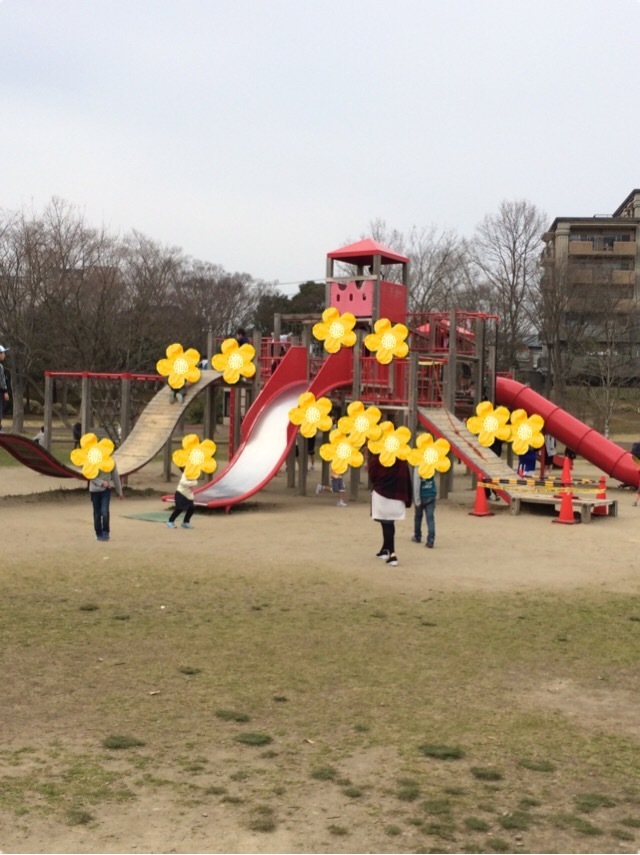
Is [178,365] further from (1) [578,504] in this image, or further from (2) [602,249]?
(2) [602,249]

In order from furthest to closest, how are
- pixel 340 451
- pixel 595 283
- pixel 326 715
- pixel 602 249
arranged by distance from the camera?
pixel 602 249 < pixel 595 283 < pixel 340 451 < pixel 326 715

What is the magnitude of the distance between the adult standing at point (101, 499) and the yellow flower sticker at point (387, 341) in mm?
5101

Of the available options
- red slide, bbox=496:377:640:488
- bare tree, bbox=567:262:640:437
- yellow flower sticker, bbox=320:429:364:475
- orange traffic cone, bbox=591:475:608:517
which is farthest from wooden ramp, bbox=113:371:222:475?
bare tree, bbox=567:262:640:437

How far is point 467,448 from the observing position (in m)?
19.6

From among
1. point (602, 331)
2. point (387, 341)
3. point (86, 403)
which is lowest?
point (86, 403)

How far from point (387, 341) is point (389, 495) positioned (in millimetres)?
4603

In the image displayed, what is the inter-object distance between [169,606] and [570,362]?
44929 mm

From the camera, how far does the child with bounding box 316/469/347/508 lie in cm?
1934

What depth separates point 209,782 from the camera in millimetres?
5160

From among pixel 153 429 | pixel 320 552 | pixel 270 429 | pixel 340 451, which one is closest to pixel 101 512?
pixel 320 552

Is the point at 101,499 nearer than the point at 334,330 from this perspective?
Yes

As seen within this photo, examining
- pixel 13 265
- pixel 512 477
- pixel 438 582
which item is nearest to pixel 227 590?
pixel 438 582

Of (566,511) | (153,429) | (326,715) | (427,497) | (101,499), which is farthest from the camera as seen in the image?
(153,429)

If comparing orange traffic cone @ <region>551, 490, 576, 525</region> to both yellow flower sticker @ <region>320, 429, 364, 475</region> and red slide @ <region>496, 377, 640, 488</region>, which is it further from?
red slide @ <region>496, 377, 640, 488</region>
